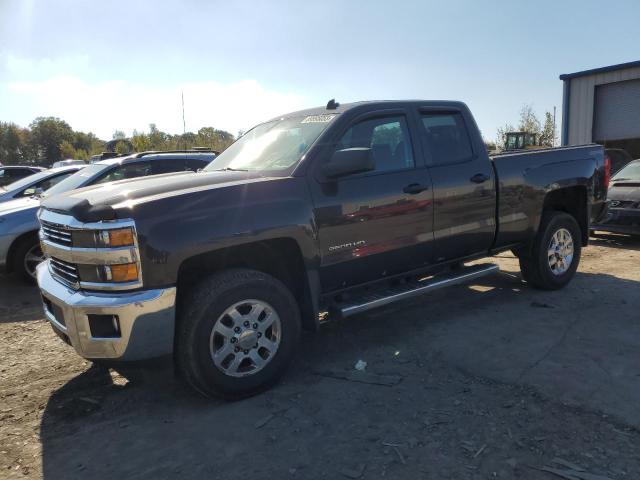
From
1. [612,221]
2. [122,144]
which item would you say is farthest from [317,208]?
[122,144]

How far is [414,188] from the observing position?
4.39m

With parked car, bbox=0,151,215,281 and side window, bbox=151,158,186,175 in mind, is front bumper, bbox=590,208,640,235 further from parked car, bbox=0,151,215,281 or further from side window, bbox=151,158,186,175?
parked car, bbox=0,151,215,281

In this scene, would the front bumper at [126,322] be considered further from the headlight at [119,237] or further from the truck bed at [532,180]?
the truck bed at [532,180]

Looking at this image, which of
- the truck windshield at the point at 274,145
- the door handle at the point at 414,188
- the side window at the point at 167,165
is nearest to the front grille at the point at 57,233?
the truck windshield at the point at 274,145

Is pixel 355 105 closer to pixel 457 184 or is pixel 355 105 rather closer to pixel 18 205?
pixel 457 184

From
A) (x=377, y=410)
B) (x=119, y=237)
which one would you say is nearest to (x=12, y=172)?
(x=119, y=237)

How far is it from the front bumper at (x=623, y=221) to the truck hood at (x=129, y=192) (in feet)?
22.8

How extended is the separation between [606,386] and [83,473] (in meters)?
3.38

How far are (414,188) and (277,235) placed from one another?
1.44 meters

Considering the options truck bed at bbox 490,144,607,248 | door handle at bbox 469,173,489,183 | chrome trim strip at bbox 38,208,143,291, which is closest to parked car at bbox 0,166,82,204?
chrome trim strip at bbox 38,208,143,291

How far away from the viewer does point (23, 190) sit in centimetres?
820

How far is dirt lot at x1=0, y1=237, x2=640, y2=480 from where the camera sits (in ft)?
9.17

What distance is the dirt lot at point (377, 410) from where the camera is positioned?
2.79m

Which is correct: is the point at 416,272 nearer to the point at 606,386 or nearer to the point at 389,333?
the point at 389,333
